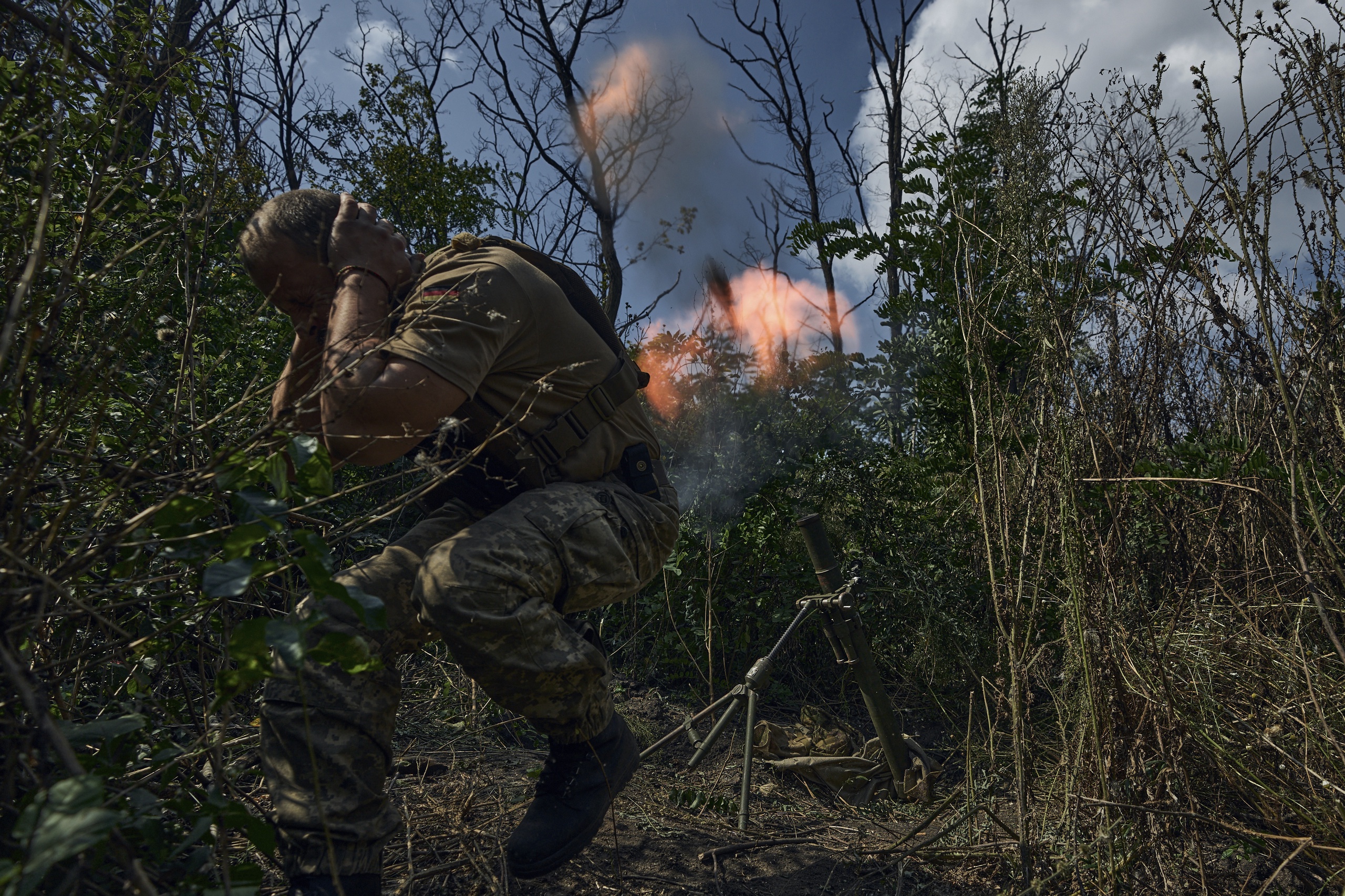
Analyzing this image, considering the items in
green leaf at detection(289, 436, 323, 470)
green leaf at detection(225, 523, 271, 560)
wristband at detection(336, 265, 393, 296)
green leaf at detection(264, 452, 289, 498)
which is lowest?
green leaf at detection(225, 523, 271, 560)

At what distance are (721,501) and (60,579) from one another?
4.19 m

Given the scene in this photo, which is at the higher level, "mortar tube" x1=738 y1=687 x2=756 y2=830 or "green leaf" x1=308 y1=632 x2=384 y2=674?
"green leaf" x1=308 y1=632 x2=384 y2=674

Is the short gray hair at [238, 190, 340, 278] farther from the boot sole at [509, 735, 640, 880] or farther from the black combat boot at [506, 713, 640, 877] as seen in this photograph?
the boot sole at [509, 735, 640, 880]

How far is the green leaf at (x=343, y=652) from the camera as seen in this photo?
1.01m

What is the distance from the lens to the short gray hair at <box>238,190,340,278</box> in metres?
2.09

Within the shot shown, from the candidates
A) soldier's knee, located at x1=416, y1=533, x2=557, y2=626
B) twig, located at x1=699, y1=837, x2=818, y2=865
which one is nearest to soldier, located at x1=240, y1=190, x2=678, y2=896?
soldier's knee, located at x1=416, y1=533, x2=557, y2=626

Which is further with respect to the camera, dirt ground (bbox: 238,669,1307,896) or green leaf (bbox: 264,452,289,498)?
dirt ground (bbox: 238,669,1307,896)

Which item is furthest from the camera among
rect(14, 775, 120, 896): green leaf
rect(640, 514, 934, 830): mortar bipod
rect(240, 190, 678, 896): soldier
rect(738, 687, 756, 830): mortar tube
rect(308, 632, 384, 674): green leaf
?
rect(640, 514, 934, 830): mortar bipod

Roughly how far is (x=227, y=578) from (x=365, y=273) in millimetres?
1230

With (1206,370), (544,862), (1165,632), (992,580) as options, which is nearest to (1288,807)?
(1165,632)

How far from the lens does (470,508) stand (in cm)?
221

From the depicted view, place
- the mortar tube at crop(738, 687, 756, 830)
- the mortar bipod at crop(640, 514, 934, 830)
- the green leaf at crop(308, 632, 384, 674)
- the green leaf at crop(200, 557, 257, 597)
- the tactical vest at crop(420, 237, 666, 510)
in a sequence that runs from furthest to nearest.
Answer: the mortar bipod at crop(640, 514, 934, 830), the mortar tube at crop(738, 687, 756, 830), the tactical vest at crop(420, 237, 666, 510), the green leaf at crop(308, 632, 384, 674), the green leaf at crop(200, 557, 257, 597)

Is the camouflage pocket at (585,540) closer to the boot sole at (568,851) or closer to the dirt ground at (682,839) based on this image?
the boot sole at (568,851)

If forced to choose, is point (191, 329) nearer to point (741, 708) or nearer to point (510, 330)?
point (510, 330)
